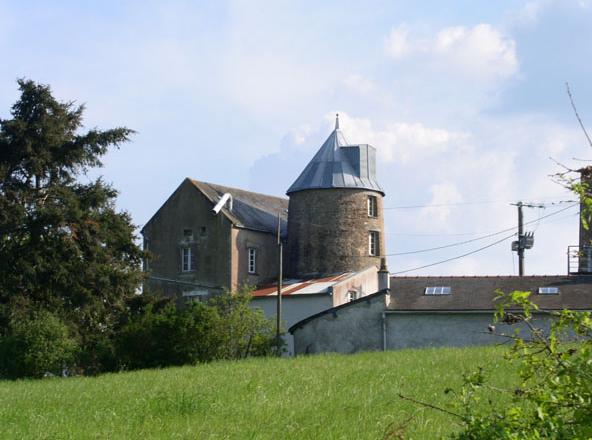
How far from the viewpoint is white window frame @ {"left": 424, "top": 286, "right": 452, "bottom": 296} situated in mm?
40969

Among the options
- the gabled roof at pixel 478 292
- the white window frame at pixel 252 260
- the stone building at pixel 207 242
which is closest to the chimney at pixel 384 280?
the gabled roof at pixel 478 292

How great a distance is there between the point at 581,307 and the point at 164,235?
85.7ft

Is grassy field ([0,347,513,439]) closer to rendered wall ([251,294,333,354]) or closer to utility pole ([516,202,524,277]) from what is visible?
rendered wall ([251,294,333,354])

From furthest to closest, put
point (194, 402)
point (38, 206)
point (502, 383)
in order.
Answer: point (38, 206)
point (502, 383)
point (194, 402)

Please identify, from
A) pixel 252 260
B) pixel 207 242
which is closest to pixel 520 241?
pixel 252 260

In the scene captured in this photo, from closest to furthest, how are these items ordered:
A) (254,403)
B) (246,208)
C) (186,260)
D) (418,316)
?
1. (254,403)
2. (418,316)
3. (186,260)
4. (246,208)

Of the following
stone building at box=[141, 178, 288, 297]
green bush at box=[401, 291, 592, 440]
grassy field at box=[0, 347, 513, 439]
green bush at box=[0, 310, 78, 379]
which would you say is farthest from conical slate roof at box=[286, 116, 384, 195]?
green bush at box=[401, 291, 592, 440]

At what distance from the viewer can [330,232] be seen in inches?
2136

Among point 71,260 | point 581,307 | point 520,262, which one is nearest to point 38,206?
point 71,260

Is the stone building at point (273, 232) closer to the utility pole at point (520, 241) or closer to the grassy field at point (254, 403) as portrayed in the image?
the utility pole at point (520, 241)

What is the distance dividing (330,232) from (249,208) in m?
5.88

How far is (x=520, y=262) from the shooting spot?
51.5m

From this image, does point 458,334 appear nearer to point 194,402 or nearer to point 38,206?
point 38,206

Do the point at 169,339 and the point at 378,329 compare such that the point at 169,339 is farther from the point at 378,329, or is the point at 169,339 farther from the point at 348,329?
the point at 378,329
